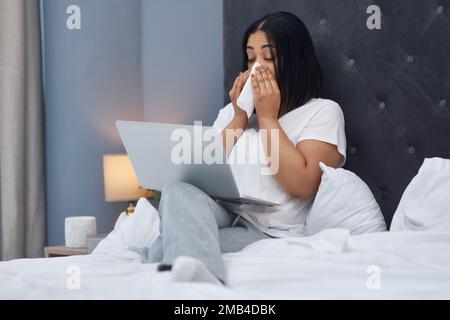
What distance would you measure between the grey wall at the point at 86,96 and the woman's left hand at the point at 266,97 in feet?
4.15

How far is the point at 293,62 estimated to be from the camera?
82.4 inches

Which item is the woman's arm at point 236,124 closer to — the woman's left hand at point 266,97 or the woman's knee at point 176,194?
the woman's left hand at point 266,97

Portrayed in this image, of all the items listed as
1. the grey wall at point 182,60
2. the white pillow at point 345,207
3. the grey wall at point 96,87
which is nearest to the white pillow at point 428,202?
the white pillow at point 345,207

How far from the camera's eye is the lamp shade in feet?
9.62

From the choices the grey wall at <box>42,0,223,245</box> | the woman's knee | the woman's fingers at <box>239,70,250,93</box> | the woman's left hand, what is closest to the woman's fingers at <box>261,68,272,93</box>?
the woman's left hand

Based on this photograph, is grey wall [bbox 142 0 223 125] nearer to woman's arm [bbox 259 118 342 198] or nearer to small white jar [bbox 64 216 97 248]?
small white jar [bbox 64 216 97 248]

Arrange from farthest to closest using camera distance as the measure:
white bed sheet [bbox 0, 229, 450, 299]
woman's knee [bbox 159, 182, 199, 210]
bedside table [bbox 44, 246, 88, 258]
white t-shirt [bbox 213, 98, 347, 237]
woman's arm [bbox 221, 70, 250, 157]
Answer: bedside table [bbox 44, 246, 88, 258]
woman's arm [bbox 221, 70, 250, 157]
white t-shirt [bbox 213, 98, 347, 237]
woman's knee [bbox 159, 182, 199, 210]
white bed sheet [bbox 0, 229, 450, 299]

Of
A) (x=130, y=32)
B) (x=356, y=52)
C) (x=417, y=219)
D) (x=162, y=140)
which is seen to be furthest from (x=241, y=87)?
(x=130, y=32)

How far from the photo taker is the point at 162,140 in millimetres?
1707

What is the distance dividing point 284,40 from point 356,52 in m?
0.24

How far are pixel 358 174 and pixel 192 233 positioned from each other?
96 cm

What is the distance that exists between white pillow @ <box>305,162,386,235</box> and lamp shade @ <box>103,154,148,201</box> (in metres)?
1.32

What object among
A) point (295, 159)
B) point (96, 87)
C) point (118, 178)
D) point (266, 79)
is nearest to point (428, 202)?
point (295, 159)

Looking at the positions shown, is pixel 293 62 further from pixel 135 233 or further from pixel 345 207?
pixel 135 233
